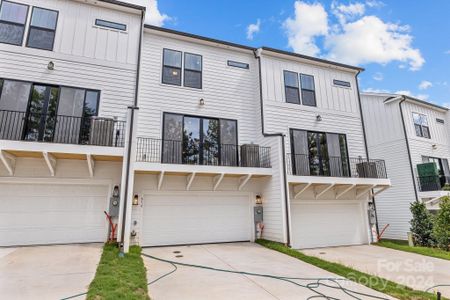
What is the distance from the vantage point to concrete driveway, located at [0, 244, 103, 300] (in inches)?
150

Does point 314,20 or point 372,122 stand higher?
point 314,20

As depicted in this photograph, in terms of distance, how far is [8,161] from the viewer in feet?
22.0

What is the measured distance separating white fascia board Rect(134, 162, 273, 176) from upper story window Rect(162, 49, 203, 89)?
3468 mm

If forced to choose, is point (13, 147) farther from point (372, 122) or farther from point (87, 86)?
point (372, 122)

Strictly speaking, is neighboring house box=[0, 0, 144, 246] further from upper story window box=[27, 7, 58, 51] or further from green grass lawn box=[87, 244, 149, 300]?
green grass lawn box=[87, 244, 149, 300]

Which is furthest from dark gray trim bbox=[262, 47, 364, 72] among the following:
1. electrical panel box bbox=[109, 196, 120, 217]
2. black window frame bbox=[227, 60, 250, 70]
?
electrical panel box bbox=[109, 196, 120, 217]

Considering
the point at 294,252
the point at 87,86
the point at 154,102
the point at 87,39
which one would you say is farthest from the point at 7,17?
the point at 294,252

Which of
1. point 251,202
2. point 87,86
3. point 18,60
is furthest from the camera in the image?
point 251,202

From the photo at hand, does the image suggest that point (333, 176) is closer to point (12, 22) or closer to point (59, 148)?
point (59, 148)

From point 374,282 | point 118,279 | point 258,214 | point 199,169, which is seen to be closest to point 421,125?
point 258,214

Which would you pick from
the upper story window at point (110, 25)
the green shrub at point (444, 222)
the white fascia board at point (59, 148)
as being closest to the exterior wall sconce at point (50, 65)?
the upper story window at point (110, 25)

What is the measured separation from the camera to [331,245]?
10.1 meters

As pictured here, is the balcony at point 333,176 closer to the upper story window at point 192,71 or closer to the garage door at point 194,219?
the garage door at point 194,219

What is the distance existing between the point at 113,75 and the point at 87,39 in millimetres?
1457
